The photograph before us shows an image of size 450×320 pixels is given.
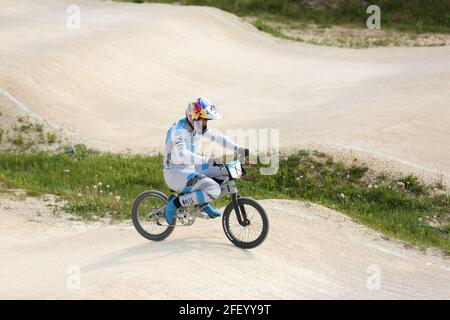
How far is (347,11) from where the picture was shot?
148 ft

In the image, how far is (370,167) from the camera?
63.8 feet

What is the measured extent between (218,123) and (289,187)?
6.50 meters

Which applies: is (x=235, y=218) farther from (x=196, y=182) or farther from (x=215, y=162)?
(x=215, y=162)

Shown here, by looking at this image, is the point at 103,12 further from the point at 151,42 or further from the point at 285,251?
the point at 285,251

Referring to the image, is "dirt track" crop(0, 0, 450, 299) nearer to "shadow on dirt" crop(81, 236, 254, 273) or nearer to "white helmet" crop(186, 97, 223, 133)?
"shadow on dirt" crop(81, 236, 254, 273)

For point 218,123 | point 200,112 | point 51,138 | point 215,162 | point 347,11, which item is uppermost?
point 347,11

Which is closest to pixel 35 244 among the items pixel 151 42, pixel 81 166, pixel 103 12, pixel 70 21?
pixel 81 166

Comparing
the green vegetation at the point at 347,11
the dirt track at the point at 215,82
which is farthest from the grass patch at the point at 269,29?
the green vegetation at the point at 347,11

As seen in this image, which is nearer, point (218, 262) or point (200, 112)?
point (218, 262)

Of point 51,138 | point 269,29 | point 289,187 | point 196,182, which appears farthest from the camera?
point 269,29

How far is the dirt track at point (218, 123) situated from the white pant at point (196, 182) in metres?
0.86

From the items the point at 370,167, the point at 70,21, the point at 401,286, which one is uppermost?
the point at 70,21

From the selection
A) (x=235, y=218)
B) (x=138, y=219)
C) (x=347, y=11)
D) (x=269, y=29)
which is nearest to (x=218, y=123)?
(x=138, y=219)

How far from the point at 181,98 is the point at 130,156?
667 centimetres
